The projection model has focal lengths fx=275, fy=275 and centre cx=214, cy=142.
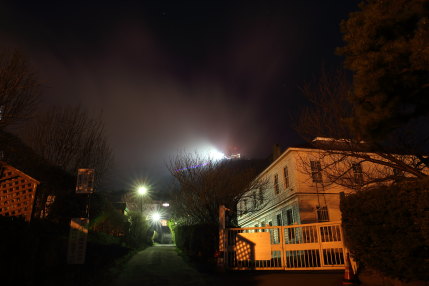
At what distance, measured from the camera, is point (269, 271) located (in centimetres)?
1017

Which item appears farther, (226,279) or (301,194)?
(301,194)

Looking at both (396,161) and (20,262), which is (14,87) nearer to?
(20,262)

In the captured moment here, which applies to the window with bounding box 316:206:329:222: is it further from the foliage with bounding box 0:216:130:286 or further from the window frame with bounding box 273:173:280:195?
the foliage with bounding box 0:216:130:286

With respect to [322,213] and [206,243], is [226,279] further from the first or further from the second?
[322,213]

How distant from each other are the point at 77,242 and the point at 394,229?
7636 millimetres

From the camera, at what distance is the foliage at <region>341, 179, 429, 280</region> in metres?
5.36

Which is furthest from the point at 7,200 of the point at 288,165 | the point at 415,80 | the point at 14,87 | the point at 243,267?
the point at 288,165

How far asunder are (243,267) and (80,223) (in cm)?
609

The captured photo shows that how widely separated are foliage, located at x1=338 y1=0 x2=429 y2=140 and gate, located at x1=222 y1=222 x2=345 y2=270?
4499 mm

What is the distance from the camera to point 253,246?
10391 mm

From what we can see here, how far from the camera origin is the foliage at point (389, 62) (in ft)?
19.2

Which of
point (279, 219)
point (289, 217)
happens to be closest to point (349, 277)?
point (289, 217)

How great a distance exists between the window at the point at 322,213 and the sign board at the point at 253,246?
11.6 metres

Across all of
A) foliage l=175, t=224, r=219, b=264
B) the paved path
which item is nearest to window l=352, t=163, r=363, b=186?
the paved path
